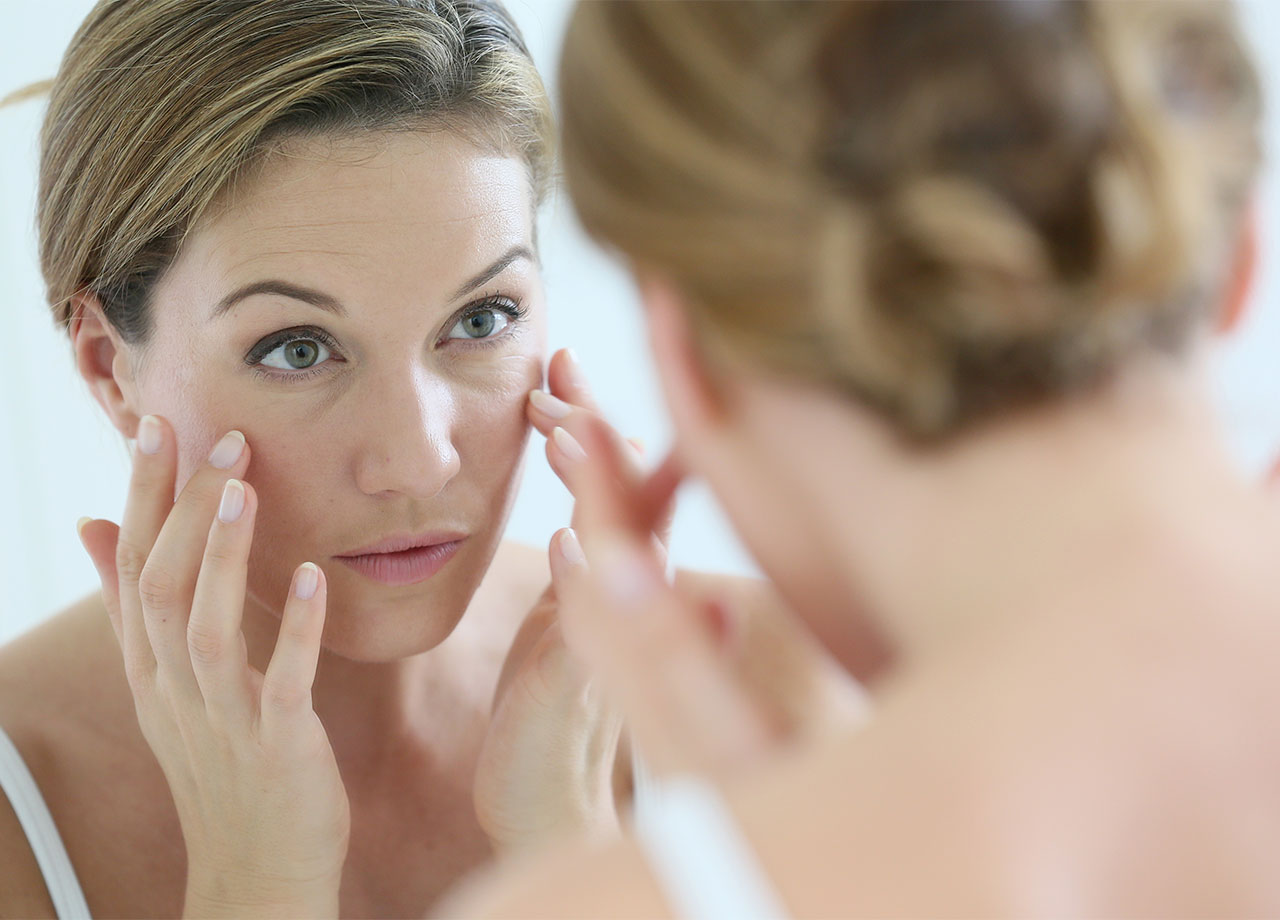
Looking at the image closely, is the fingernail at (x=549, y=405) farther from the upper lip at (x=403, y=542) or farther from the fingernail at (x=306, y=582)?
the fingernail at (x=306, y=582)

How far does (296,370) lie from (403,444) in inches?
5.0

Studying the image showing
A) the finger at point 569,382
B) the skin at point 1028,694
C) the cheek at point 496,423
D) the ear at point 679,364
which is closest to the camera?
the skin at point 1028,694

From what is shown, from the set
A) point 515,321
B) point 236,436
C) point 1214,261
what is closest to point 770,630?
point 515,321

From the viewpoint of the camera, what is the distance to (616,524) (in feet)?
2.35

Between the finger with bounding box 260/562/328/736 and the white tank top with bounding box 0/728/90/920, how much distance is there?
31 cm

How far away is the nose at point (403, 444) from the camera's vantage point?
3.67 feet

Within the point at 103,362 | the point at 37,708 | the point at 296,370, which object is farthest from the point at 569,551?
the point at 37,708

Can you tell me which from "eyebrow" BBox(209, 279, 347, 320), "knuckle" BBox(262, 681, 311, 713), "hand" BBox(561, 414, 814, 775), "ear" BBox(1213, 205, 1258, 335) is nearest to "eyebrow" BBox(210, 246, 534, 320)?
"eyebrow" BBox(209, 279, 347, 320)

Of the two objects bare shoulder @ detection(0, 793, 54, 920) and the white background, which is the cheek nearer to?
bare shoulder @ detection(0, 793, 54, 920)

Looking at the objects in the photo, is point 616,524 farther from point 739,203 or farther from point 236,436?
point 236,436

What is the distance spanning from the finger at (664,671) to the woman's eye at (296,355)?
557mm

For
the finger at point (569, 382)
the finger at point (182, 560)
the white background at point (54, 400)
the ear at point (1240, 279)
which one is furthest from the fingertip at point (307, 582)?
the white background at point (54, 400)

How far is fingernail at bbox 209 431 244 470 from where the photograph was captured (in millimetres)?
1126

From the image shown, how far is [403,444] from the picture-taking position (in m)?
1.12
